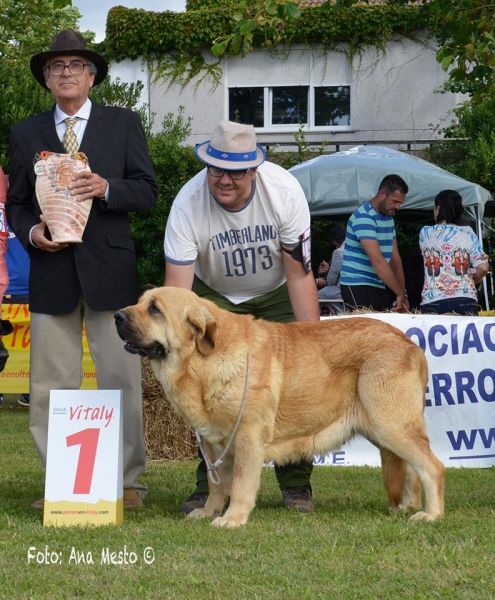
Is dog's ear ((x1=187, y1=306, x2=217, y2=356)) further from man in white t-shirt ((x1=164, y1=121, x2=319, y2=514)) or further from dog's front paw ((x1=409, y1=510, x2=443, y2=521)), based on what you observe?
dog's front paw ((x1=409, y1=510, x2=443, y2=521))

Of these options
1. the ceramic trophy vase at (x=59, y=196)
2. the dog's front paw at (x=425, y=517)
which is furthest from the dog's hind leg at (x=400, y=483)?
the ceramic trophy vase at (x=59, y=196)

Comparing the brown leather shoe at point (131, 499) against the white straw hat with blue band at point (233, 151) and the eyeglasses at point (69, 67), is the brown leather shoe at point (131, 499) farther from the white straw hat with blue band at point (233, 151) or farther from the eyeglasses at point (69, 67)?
the eyeglasses at point (69, 67)

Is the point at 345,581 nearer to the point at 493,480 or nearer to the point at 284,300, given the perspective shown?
the point at 284,300

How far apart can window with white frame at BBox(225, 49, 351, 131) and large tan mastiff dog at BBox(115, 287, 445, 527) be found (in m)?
17.7

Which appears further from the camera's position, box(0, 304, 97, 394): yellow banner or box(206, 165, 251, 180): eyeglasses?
box(0, 304, 97, 394): yellow banner

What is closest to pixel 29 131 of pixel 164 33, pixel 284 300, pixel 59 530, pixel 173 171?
pixel 284 300

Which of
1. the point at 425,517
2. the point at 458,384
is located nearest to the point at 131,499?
the point at 425,517

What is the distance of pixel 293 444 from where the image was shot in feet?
16.4

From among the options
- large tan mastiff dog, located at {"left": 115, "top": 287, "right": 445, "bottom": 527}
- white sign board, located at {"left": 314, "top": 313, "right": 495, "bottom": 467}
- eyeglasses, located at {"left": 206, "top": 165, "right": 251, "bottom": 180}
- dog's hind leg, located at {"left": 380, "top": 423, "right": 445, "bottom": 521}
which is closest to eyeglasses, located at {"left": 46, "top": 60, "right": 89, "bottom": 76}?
eyeglasses, located at {"left": 206, "top": 165, "right": 251, "bottom": 180}

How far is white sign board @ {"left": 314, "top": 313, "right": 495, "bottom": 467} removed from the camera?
7527 mm

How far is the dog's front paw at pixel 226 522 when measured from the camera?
15.5 ft

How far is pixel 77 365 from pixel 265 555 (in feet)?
6.43

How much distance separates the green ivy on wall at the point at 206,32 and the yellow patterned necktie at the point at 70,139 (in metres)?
16.3

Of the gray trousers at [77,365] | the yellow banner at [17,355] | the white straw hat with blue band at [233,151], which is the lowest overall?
the yellow banner at [17,355]
